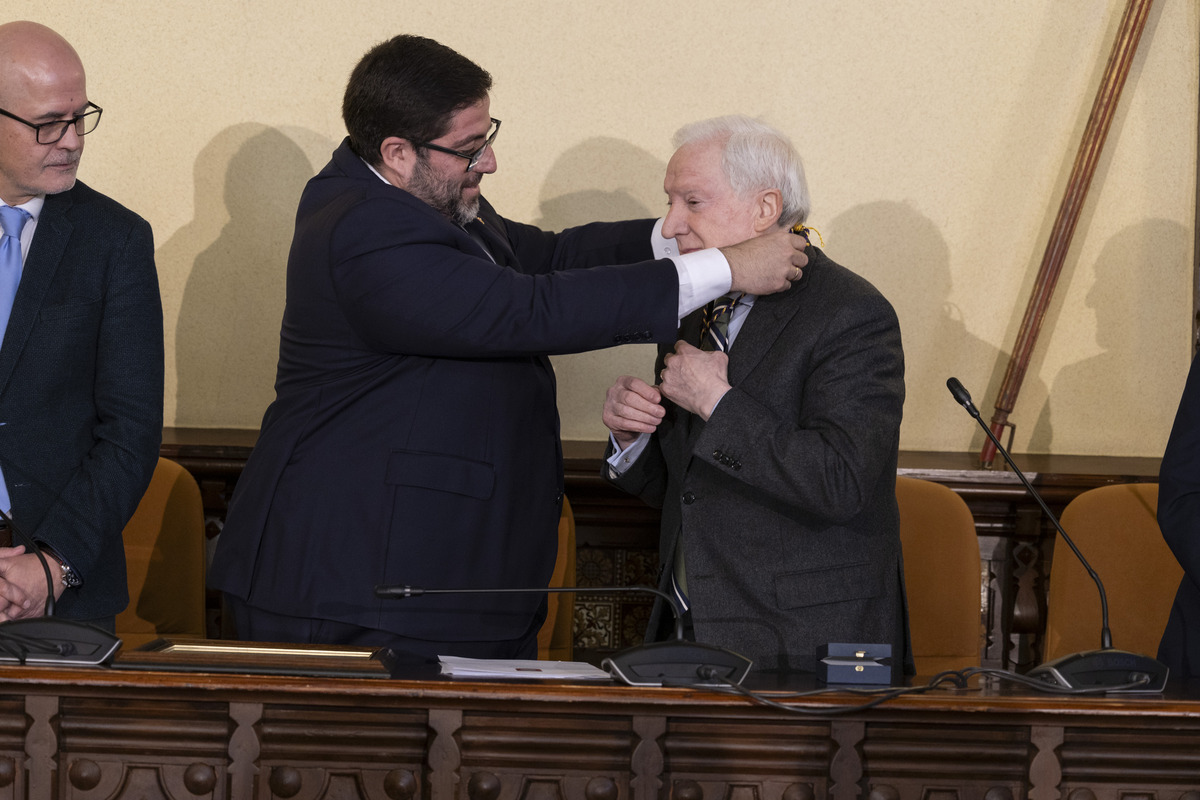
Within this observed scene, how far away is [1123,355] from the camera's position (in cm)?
364

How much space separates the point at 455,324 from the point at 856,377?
724 mm

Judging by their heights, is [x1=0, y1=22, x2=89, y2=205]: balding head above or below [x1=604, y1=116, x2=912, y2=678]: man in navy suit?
above

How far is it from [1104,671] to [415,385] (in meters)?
1.27

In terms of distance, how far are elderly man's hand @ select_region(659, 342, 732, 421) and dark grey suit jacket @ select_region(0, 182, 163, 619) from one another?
99 centimetres

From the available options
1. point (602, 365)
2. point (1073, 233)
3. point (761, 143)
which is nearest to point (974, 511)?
point (1073, 233)

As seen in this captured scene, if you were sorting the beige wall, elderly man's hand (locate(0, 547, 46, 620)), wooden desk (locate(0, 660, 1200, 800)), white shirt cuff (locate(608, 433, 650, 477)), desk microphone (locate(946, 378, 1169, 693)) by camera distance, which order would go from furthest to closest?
the beige wall < white shirt cuff (locate(608, 433, 650, 477)) < elderly man's hand (locate(0, 547, 46, 620)) < desk microphone (locate(946, 378, 1169, 693)) < wooden desk (locate(0, 660, 1200, 800))

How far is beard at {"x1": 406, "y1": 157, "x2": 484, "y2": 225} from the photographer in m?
2.36

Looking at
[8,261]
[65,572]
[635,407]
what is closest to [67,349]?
[8,261]

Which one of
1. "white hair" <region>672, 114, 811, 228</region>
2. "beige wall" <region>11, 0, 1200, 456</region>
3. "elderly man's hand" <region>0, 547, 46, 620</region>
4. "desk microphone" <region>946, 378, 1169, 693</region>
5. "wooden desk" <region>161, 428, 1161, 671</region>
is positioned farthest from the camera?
"beige wall" <region>11, 0, 1200, 456</region>

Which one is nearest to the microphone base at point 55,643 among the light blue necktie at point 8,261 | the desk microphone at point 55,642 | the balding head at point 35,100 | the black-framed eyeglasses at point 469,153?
the desk microphone at point 55,642

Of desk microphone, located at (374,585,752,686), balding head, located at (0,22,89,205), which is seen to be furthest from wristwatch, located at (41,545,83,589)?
desk microphone, located at (374,585,752,686)

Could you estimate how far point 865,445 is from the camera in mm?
2098

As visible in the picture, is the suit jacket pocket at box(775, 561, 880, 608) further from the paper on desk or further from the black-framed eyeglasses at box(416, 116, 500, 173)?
the black-framed eyeglasses at box(416, 116, 500, 173)

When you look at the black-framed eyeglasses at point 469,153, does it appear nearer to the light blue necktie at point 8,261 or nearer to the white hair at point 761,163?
the white hair at point 761,163
